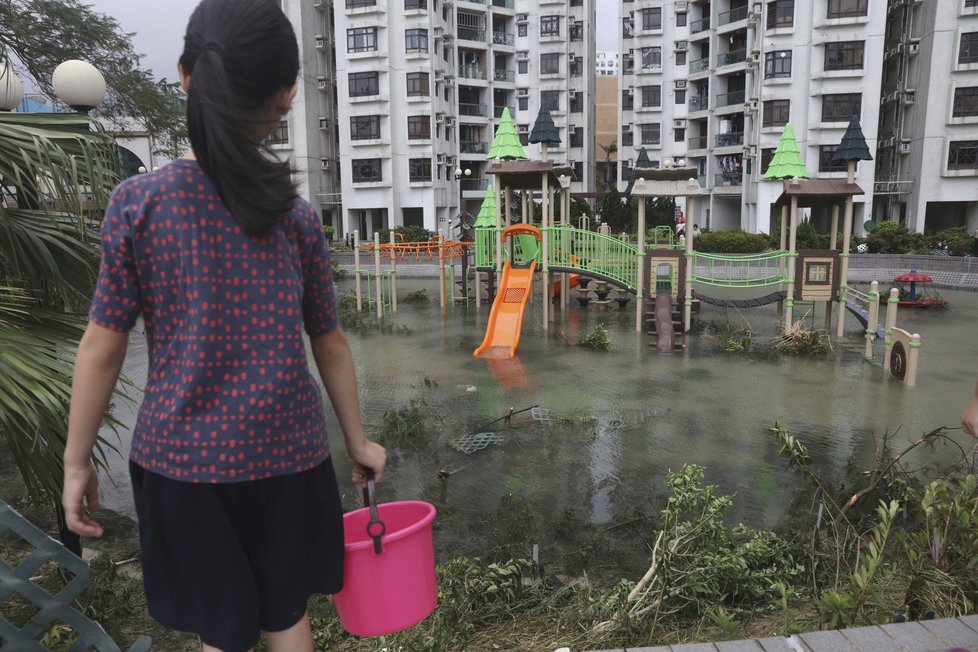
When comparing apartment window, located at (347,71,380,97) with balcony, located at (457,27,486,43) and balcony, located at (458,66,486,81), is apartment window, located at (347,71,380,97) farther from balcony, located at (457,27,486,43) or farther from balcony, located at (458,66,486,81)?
balcony, located at (457,27,486,43)

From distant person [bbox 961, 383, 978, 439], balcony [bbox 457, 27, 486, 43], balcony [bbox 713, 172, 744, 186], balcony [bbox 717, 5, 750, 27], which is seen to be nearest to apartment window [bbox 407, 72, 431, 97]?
balcony [bbox 457, 27, 486, 43]

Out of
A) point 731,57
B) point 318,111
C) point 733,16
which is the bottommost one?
point 318,111

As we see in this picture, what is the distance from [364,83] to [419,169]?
496cm

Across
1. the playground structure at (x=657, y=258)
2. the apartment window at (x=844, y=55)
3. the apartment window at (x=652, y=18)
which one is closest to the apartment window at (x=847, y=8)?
the apartment window at (x=844, y=55)

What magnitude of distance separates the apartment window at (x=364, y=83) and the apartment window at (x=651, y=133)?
601 inches

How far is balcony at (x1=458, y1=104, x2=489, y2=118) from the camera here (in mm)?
41406

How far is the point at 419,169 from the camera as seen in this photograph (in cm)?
3781

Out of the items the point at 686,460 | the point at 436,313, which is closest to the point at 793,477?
the point at 686,460

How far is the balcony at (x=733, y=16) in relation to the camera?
117ft

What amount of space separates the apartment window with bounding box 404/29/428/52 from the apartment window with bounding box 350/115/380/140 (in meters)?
3.81

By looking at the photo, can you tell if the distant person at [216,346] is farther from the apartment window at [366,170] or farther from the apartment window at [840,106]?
the apartment window at [366,170]

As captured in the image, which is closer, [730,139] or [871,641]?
[871,641]

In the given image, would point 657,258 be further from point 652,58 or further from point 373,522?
point 652,58

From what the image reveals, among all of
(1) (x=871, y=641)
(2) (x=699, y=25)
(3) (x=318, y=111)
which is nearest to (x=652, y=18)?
(2) (x=699, y=25)
